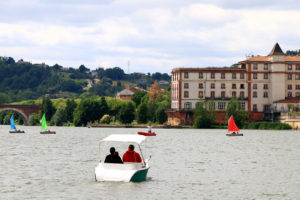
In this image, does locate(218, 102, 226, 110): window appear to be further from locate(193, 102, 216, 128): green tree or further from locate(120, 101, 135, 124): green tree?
locate(120, 101, 135, 124): green tree

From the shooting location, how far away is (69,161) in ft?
210

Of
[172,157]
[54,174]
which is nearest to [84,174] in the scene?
[54,174]

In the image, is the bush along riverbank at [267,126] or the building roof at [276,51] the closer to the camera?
the bush along riverbank at [267,126]

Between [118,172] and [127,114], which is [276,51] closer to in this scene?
[127,114]

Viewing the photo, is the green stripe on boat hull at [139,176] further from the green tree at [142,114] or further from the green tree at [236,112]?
the green tree at [142,114]

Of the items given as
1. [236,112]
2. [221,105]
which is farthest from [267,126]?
[221,105]

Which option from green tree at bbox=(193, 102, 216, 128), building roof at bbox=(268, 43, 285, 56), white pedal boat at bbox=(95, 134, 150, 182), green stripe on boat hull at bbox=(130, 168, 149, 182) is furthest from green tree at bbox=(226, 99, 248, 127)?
white pedal boat at bbox=(95, 134, 150, 182)

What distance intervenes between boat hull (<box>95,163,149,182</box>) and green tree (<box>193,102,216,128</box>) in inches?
5283

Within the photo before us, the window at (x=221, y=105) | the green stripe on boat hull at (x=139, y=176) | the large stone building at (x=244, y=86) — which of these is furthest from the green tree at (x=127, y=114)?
the green stripe on boat hull at (x=139, y=176)

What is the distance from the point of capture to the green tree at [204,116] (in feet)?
583

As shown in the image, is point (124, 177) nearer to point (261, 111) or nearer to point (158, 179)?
point (158, 179)

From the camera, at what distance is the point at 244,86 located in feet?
617

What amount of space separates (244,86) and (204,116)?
16.8 meters

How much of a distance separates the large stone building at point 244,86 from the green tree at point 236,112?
8693 millimetres
